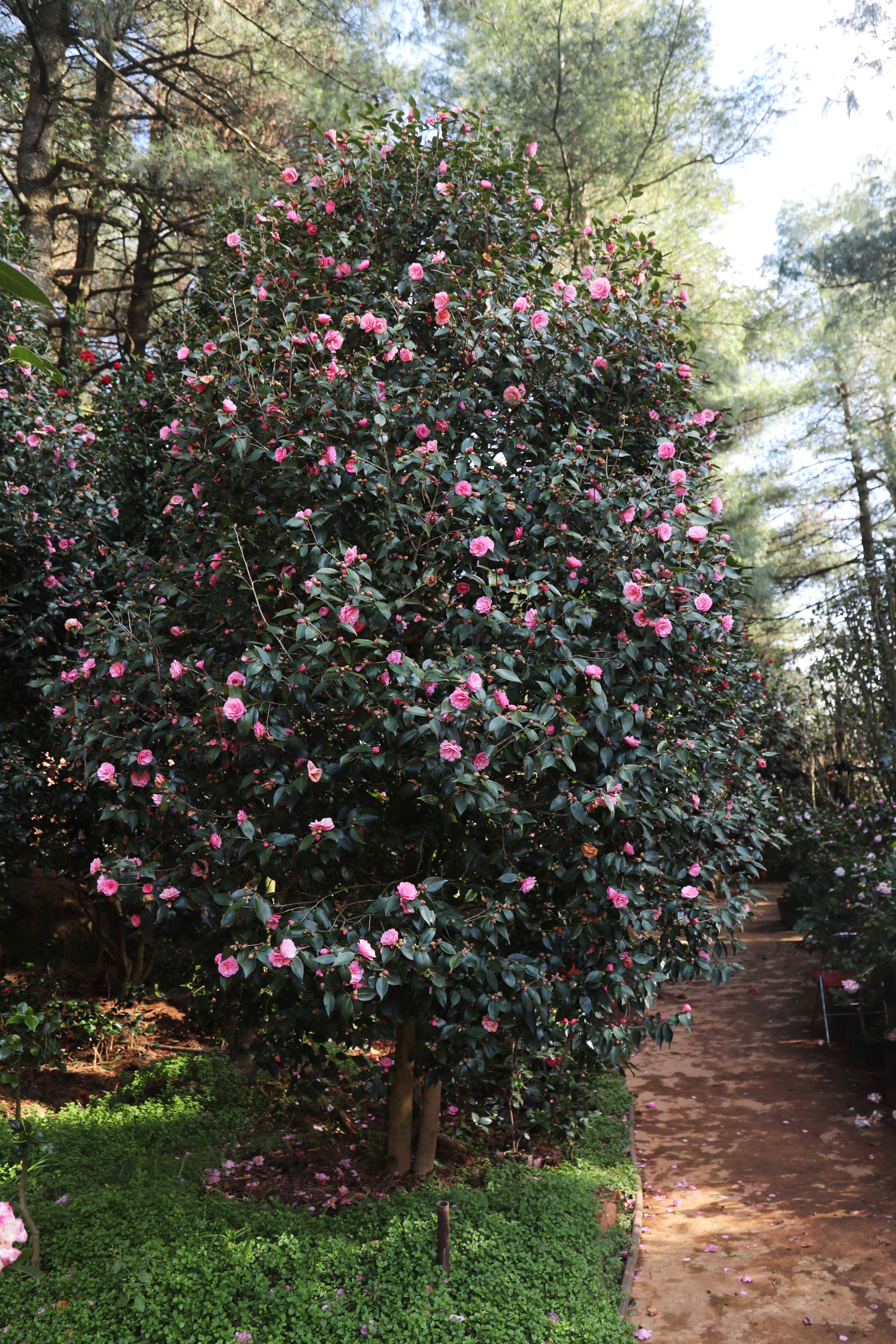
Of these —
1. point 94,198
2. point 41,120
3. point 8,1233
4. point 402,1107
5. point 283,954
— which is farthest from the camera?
point 94,198

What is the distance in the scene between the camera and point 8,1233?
154 cm

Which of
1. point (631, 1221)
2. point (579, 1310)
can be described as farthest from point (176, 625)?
point (631, 1221)

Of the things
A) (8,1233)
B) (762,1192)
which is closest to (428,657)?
(8,1233)

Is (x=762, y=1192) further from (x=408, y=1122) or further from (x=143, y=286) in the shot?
(x=143, y=286)

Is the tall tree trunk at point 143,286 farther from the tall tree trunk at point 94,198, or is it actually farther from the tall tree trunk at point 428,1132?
the tall tree trunk at point 428,1132

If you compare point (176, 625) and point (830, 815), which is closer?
point (176, 625)

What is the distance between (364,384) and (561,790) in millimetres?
1329

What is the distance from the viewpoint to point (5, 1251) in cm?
151

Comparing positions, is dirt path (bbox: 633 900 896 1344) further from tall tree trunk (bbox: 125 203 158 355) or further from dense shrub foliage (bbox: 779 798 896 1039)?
tall tree trunk (bbox: 125 203 158 355)

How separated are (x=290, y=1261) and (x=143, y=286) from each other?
278 inches

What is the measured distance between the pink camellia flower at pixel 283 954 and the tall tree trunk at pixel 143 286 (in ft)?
20.4

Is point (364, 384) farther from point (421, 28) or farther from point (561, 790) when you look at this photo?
point (421, 28)

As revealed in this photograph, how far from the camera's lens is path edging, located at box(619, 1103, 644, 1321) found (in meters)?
3.04

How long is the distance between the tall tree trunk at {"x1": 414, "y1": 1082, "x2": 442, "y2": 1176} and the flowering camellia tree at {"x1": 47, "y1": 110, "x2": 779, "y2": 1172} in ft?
1.03
